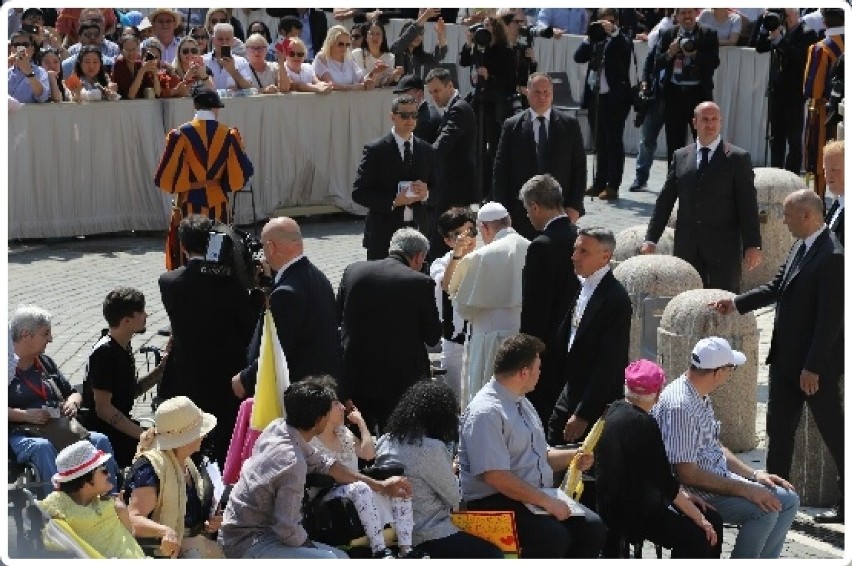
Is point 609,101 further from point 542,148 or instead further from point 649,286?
point 649,286

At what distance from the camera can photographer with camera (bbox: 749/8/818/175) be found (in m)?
19.3

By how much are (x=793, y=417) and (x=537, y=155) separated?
160 inches

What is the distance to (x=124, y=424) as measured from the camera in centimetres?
967

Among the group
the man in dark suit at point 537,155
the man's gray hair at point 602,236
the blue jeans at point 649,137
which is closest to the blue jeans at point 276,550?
the man's gray hair at point 602,236

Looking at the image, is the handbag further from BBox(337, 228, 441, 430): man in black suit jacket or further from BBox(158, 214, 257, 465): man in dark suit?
BBox(337, 228, 441, 430): man in black suit jacket

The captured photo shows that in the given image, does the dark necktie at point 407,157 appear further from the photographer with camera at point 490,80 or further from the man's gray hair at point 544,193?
the photographer with camera at point 490,80

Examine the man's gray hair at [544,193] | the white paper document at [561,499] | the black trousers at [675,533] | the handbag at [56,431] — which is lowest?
the black trousers at [675,533]

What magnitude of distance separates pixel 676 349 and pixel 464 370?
127cm

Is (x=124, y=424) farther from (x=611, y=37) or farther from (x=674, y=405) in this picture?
(x=611, y=37)

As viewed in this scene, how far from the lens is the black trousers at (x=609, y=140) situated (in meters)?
19.4

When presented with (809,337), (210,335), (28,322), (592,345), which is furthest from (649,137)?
(28,322)

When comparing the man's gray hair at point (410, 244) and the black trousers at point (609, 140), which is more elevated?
the man's gray hair at point (410, 244)

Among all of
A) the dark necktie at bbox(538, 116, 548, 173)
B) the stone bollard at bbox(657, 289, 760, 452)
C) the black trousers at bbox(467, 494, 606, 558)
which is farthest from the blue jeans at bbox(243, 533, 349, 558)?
the dark necktie at bbox(538, 116, 548, 173)

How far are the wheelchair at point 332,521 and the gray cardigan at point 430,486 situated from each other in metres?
0.27
